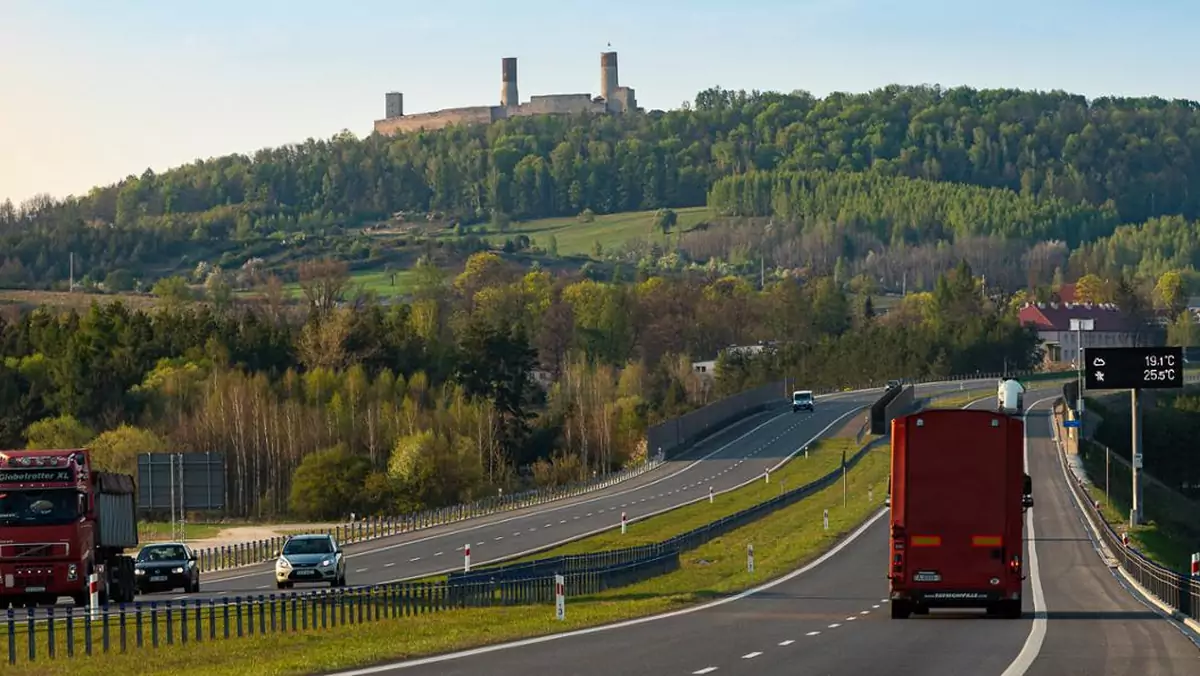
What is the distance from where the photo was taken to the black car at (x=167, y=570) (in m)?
50.8

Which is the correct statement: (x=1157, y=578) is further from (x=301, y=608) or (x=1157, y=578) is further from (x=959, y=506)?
(x=301, y=608)

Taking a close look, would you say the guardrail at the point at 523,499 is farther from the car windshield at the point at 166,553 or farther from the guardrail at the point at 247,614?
the guardrail at the point at 247,614

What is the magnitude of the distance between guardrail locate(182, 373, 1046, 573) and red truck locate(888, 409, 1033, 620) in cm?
3483

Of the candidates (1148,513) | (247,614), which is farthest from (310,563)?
(1148,513)

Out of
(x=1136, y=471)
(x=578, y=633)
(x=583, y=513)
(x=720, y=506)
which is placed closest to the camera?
(x=578, y=633)

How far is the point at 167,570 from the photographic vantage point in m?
50.9

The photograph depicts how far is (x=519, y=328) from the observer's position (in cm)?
15962

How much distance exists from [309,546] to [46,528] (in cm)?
1029

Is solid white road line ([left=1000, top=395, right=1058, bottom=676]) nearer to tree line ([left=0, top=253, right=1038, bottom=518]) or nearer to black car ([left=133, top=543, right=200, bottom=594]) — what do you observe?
black car ([left=133, top=543, right=200, bottom=594])

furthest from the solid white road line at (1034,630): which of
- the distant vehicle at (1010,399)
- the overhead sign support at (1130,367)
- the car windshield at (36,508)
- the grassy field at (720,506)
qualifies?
the distant vehicle at (1010,399)

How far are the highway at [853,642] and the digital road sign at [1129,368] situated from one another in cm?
5395

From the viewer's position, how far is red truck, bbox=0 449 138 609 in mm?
41688

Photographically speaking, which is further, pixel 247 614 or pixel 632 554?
pixel 632 554

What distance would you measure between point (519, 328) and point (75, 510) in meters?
117
